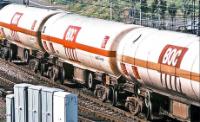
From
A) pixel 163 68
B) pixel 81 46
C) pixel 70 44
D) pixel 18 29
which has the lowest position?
pixel 18 29

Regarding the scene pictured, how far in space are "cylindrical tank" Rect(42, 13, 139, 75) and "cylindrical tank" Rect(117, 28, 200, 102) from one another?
79 cm

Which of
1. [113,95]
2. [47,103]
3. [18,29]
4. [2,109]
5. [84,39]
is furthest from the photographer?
[18,29]

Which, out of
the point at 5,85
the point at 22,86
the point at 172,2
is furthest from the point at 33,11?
the point at 172,2

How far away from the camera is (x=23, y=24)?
36438mm

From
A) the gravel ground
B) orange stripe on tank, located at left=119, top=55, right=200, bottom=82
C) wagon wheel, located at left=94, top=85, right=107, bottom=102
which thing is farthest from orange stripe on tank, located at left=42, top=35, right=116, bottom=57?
the gravel ground

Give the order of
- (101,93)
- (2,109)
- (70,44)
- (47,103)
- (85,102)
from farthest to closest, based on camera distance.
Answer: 1. (70,44)
2. (101,93)
3. (85,102)
4. (2,109)
5. (47,103)

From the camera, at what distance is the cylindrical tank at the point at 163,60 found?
66.9ft

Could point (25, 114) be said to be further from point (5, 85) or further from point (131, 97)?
point (5, 85)

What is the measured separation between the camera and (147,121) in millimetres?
24625

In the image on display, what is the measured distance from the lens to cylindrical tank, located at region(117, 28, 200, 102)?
2039cm

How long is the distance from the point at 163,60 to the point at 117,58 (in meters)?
4.11

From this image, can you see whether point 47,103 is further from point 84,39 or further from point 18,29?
point 18,29

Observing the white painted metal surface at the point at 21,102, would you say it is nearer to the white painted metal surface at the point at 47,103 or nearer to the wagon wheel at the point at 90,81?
the white painted metal surface at the point at 47,103

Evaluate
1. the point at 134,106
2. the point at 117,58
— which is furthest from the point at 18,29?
the point at 134,106
